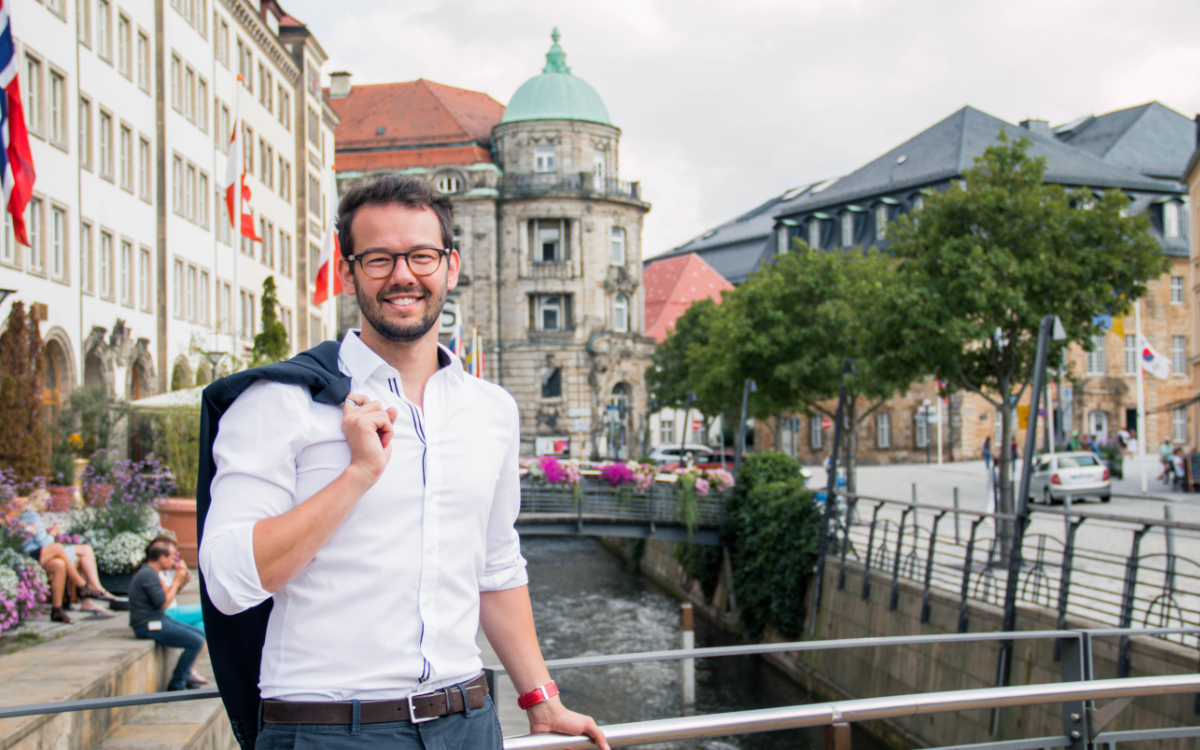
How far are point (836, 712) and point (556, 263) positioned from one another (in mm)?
59611

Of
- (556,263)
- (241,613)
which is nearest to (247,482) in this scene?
(241,613)

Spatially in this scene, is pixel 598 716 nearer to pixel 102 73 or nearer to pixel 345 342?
pixel 345 342

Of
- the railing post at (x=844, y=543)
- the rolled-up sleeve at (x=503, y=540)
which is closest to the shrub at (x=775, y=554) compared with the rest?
the railing post at (x=844, y=543)

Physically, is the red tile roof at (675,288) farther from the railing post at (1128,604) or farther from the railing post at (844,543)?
the railing post at (1128,604)

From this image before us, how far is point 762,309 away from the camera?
39.7 m

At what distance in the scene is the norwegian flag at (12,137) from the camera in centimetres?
988

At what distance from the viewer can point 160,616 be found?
911cm

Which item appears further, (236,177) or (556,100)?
(556,100)

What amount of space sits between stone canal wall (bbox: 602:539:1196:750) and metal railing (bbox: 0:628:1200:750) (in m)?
6.43

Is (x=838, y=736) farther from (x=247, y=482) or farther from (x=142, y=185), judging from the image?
(x=142, y=185)

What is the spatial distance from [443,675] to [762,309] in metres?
38.1

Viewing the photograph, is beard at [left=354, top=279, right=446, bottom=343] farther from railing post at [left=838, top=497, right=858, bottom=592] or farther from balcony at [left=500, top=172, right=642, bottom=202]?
balcony at [left=500, top=172, right=642, bottom=202]

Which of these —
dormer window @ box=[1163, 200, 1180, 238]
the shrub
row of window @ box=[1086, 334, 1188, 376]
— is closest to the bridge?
the shrub

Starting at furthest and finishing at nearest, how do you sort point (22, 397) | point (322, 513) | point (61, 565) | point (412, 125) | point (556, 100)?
point (412, 125), point (556, 100), point (22, 397), point (61, 565), point (322, 513)
